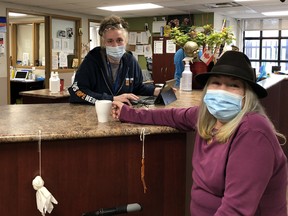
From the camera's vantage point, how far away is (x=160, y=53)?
22.7ft

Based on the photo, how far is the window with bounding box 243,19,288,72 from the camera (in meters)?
9.22

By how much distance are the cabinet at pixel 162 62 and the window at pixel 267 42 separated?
10.9 feet

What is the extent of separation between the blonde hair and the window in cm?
818

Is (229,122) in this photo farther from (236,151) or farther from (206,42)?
(206,42)

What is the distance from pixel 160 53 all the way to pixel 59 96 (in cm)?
300

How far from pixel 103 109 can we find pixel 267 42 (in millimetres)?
8749

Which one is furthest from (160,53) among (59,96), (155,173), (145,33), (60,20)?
(155,173)

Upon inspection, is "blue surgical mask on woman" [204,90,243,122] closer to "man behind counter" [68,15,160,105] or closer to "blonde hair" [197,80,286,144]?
"blonde hair" [197,80,286,144]

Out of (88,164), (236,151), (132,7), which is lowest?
(88,164)

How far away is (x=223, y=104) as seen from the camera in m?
1.33

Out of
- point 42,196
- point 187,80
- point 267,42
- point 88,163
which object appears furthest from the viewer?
point 267,42

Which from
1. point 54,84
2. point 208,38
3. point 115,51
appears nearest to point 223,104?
point 115,51

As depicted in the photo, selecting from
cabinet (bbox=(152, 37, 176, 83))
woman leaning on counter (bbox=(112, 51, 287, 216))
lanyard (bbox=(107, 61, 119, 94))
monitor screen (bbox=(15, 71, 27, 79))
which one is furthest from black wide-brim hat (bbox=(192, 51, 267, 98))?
monitor screen (bbox=(15, 71, 27, 79))

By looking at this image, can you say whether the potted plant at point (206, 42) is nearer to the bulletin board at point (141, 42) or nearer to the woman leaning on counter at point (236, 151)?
the woman leaning on counter at point (236, 151)
